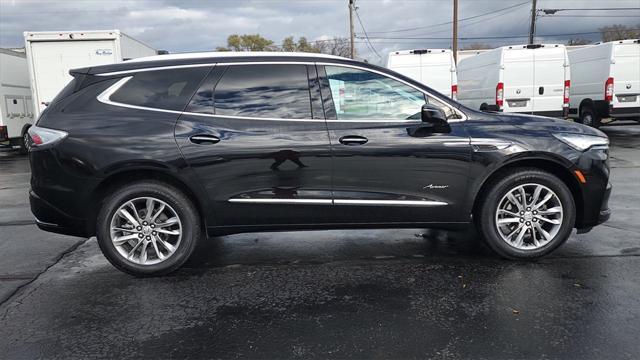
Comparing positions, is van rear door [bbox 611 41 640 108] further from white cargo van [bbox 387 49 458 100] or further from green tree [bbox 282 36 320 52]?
green tree [bbox 282 36 320 52]

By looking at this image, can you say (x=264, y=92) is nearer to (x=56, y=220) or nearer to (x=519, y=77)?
(x=56, y=220)

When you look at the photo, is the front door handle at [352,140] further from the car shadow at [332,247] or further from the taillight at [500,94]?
the taillight at [500,94]

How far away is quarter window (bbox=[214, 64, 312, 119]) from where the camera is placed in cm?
439

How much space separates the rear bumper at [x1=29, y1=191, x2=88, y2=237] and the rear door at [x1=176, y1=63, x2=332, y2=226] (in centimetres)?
109

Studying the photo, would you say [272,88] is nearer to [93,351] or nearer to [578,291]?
[93,351]

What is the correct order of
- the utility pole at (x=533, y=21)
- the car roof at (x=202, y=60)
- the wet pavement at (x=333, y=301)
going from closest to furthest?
the wet pavement at (x=333, y=301) < the car roof at (x=202, y=60) < the utility pole at (x=533, y=21)

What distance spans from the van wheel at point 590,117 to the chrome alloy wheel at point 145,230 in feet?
49.0

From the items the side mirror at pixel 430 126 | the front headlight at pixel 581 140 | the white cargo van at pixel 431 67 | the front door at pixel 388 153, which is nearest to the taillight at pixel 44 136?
the front door at pixel 388 153

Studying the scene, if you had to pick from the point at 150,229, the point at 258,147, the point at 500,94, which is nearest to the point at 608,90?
the point at 500,94

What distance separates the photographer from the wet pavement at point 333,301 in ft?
10.6

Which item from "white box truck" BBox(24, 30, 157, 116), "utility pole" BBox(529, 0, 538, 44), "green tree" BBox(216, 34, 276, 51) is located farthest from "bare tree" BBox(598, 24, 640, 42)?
"white box truck" BBox(24, 30, 157, 116)

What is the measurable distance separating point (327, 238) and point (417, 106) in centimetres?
183

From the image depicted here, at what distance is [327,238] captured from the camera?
18.4 ft

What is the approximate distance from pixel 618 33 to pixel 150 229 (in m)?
64.3
